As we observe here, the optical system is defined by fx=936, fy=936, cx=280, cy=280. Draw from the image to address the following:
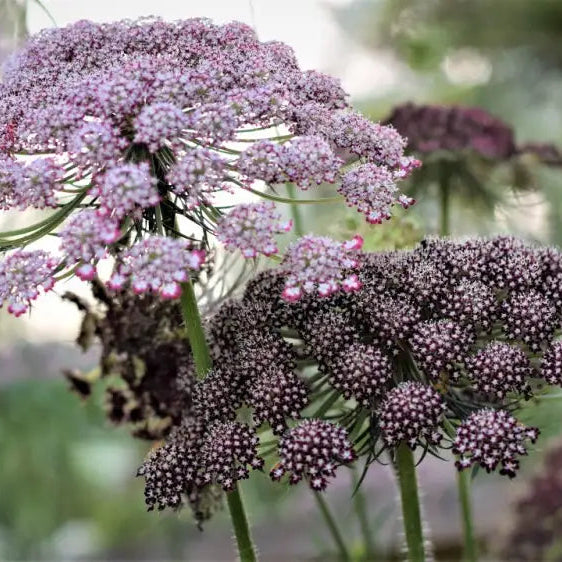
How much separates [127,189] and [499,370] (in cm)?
32

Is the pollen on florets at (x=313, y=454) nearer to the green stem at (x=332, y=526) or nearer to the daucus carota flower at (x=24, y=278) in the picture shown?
the daucus carota flower at (x=24, y=278)

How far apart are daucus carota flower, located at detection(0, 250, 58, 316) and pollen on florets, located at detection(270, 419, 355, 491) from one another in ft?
0.70

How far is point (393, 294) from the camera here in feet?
2.56

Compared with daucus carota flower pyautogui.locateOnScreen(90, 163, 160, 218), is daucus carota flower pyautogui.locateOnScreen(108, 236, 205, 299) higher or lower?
lower

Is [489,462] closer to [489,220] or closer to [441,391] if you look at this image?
[441,391]

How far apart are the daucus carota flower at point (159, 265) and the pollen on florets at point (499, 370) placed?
239mm

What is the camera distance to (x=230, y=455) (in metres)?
0.72

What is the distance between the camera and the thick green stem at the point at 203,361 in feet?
2.63

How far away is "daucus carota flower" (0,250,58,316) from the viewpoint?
68 cm

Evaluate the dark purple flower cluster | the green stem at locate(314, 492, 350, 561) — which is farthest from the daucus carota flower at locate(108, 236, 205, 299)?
the dark purple flower cluster

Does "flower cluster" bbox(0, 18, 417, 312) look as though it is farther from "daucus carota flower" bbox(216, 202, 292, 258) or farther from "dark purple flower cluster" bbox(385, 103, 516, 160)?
"dark purple flower cluster" bbox(385, 103, 516, 160)

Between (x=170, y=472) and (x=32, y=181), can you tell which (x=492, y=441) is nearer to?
(x=170, y=472)

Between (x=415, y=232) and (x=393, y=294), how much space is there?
0.28m

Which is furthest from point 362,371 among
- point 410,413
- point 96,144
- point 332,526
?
point 332,526
